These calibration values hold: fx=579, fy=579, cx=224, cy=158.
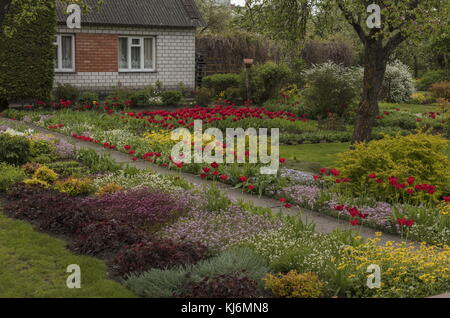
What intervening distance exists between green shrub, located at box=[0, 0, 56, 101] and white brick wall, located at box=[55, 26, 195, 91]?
2.45 metres

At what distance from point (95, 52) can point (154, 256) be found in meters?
18.9

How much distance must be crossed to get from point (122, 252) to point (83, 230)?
0.95 m

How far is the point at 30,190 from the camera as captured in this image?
333 inches

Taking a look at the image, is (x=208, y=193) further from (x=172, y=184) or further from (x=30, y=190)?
(x=30, y=190)

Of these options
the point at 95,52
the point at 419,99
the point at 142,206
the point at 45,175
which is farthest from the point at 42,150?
the point at 419,99

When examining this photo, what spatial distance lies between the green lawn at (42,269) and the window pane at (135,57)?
1837cm

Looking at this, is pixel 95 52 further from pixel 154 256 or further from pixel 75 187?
pixel 154 256

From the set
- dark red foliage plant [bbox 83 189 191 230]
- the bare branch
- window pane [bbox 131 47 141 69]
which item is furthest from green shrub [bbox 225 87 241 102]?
dark red foliage plant [bbox 83 189 191 230]

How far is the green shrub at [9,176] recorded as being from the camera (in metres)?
8.83

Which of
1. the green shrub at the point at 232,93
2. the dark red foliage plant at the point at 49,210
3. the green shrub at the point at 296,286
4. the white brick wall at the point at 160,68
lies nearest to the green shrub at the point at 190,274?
the green shrub at the point at 296,286

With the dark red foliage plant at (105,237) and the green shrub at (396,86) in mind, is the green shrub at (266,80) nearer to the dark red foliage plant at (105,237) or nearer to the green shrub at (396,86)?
the green shrub at (396,86)

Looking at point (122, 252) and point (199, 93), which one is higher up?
point (199, 93)
